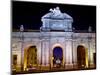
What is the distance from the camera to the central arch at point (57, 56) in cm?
259

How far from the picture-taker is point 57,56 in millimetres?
2594

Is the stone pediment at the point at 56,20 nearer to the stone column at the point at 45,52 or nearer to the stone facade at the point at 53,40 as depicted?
the stone facade at the point at 53,40

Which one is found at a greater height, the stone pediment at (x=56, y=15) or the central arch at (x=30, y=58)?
the stone pediment at (x=56, y=15)

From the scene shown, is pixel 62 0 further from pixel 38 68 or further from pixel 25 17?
pixel 38 68

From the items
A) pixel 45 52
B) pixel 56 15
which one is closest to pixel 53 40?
pixel 45 52

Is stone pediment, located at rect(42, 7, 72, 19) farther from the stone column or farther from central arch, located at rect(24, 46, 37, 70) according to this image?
central arch, located at rect(24, 46, 37, 70)

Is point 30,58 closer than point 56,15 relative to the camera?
Yes

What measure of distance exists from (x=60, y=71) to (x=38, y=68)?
281 millimetres

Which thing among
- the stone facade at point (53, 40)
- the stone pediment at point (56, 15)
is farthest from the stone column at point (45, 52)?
the stone pediment at point (56, 15)

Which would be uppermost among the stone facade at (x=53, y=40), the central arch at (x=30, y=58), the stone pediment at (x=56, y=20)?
the stone pediment at (x=56, y=20)

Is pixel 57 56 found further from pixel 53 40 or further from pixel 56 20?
pixel 56 20

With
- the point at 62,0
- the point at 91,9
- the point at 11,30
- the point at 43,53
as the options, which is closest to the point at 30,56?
the point at 43,53

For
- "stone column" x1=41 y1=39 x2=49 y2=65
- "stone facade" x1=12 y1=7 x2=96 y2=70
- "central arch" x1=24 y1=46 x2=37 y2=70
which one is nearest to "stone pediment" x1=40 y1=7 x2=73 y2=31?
"stone facade" x1=12 y1=7 x2=96 y2=70

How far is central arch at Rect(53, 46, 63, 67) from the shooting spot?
2.59m
